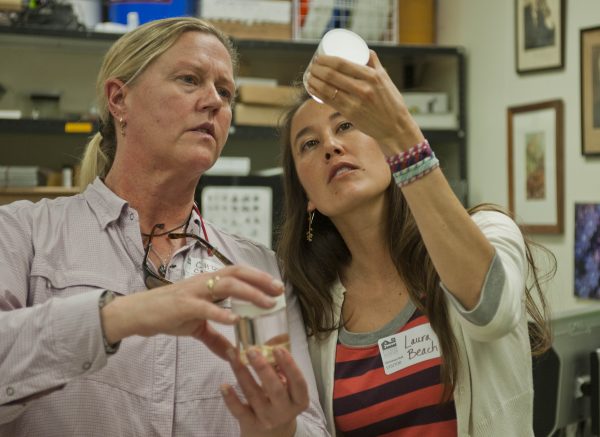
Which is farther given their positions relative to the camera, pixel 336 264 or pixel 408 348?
pixel 336 264

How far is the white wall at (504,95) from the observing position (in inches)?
129

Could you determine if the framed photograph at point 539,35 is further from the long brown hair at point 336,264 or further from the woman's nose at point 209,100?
the woman's nose at point 209,100

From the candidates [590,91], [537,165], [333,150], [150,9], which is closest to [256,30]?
[150,9]

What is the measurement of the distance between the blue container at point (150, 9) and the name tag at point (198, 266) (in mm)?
2296

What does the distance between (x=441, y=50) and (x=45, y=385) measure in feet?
10.7

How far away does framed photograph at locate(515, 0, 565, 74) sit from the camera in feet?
11.1

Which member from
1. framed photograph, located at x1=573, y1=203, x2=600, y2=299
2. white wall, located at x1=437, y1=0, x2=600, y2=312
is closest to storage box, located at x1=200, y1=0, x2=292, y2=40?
white wall, located at x1=437, y1=0, x2=600, y2=312

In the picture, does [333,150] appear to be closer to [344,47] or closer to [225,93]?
[225,93]

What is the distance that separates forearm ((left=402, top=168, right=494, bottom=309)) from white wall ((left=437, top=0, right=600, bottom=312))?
2.06 metres

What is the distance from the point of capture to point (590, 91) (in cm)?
322

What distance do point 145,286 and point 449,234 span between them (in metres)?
0.57

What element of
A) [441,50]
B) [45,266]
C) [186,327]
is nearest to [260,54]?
[441,50]

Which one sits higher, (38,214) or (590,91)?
(590,91)

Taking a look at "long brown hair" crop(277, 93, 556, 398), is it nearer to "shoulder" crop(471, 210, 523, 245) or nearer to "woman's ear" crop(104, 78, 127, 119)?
"shoulder" crop(471, 210, 523, 245)
